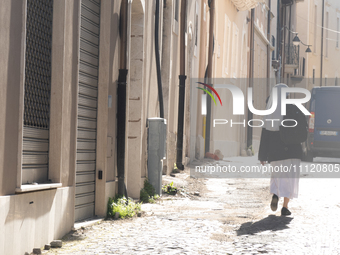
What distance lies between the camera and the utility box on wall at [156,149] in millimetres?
11102

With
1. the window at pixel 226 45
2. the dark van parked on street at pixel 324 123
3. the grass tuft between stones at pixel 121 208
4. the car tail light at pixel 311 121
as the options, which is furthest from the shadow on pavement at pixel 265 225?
the window at pixel 226 45

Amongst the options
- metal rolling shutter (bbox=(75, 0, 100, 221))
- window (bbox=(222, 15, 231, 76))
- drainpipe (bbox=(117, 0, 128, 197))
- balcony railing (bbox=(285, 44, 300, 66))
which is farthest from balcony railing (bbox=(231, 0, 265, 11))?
metal rolling shutter (bbox=(75, 0, 100, 221))

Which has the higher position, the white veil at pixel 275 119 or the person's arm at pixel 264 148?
the white veil at pixel 275 119

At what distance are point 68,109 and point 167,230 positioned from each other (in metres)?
1.87

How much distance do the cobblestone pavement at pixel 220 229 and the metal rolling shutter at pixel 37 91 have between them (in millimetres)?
883

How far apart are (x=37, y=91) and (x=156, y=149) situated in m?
4.82

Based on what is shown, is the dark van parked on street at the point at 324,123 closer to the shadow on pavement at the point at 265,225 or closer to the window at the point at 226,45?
the window at the point at 226,45

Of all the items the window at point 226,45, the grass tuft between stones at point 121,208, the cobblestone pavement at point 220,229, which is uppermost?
the window at point 226,45

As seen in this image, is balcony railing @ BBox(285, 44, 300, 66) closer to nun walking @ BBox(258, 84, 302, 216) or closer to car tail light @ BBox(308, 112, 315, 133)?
car tail light @ BBox(308, 112, 315, 133)

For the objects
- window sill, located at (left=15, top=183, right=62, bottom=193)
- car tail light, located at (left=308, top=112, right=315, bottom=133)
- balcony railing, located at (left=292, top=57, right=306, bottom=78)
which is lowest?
window sill, located at (left=15, top=183, right=62, bottom=193)

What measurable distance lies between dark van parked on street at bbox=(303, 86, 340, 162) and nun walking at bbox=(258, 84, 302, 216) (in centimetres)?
1228

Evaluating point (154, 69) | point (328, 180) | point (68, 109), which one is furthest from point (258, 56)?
point (68, 109)

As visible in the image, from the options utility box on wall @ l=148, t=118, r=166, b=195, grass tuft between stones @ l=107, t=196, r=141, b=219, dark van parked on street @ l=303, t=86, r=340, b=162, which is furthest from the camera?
dark van parked on street @ l=303, t=86, r=340, b=162

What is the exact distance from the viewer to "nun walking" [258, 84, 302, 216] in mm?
9133
